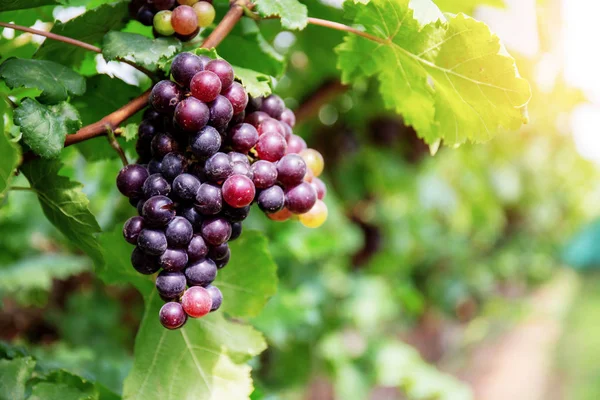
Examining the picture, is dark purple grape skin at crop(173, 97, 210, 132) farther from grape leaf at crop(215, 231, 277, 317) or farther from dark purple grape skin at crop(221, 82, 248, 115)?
grape leaf at crop(215, 231, 277, 317)

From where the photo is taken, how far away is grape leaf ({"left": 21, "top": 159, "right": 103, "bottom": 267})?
0.61m

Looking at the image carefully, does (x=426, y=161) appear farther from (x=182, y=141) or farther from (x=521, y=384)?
(x=521, y=384)

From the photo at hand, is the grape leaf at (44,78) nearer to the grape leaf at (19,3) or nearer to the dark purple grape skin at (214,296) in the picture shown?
the grape leaf at (19,3)

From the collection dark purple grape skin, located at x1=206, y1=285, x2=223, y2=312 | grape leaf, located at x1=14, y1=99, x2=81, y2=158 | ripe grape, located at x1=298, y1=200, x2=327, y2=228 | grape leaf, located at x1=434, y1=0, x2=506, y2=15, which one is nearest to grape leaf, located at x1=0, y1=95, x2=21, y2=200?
grape leaf, located at x1=14, y1=99, x2=81, y2=158

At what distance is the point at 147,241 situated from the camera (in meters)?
0.57

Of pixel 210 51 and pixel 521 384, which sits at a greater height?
pixel 210 51

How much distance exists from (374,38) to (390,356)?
1975mm

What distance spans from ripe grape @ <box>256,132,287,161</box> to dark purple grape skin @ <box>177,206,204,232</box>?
104mm

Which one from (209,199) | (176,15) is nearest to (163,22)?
(176,15)

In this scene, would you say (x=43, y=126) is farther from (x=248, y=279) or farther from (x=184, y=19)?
(x=248, y=279)

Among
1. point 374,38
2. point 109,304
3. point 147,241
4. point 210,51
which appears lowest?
point 109,304

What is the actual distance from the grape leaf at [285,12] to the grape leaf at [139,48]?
11 centimetres

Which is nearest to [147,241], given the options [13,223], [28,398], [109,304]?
[28,398]

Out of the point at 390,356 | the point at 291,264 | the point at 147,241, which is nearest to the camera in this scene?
the point at 147,241
